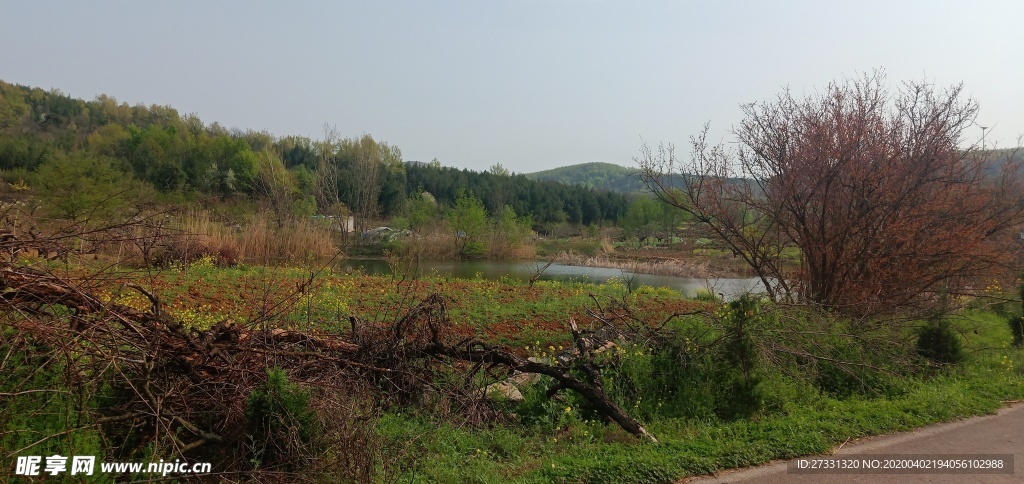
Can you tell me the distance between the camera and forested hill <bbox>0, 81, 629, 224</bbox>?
40094 millimetres

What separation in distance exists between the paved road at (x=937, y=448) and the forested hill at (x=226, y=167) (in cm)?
1697

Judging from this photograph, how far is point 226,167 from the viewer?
205ft

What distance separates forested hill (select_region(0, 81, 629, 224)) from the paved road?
17.0 m

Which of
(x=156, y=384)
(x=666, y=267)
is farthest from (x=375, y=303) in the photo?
(x=666, y=267)

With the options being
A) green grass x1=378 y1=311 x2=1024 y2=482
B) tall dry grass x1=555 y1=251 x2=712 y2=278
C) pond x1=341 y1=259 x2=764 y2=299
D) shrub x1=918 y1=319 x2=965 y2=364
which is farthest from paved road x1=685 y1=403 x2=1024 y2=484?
tall dry grass x1=555 y1=251 x2=712 y2=278

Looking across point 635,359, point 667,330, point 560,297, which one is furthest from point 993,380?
point 560,297

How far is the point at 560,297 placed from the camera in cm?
1444

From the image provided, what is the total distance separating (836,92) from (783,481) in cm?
976

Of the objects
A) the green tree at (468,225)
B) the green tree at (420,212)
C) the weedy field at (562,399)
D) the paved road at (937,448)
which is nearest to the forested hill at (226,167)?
the green tree at (420,212)

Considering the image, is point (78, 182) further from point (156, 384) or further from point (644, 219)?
point (644, 219)

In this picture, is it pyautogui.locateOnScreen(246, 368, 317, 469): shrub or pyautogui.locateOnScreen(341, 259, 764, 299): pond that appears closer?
pyautogui.locateOnScreen(246, 368, 317, 469): shrub

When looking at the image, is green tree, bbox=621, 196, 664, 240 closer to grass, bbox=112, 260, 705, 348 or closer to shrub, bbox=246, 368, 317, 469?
grass, bbox=112, 260, 705, 348

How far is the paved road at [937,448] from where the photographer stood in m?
4.69

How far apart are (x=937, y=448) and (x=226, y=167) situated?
67.4m
